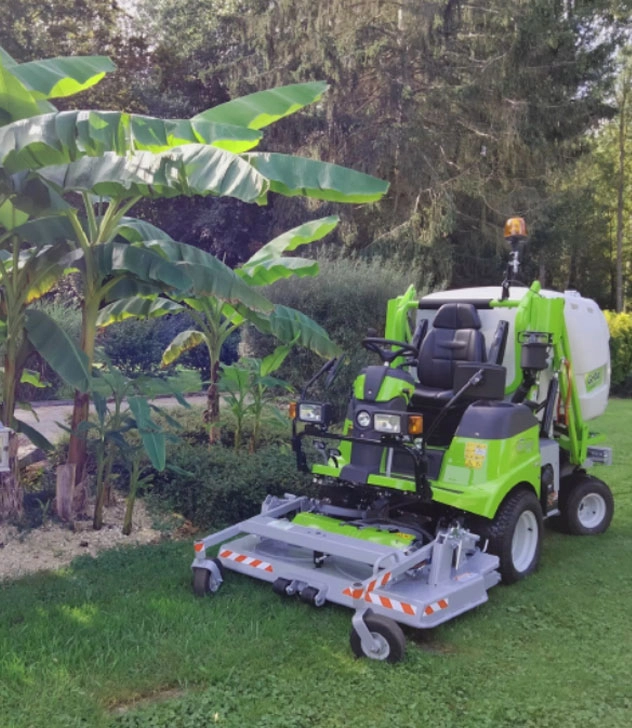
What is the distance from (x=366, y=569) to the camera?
4.91 meters

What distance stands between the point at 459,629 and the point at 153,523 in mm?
2986

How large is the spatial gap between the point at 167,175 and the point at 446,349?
2619mm

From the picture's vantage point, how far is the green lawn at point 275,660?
3.54 metres

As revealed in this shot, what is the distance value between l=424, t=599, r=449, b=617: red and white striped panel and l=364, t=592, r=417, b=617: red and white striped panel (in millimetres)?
82

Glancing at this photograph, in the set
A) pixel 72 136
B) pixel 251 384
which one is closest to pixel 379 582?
pixel 72 136

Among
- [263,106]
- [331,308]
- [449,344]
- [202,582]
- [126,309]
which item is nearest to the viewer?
[202,582]

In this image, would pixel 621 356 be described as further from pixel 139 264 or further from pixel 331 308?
pixel 139 264

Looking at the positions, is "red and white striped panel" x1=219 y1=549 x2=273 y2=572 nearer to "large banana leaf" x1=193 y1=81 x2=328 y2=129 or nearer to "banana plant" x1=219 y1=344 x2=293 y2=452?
"banana plant" x1=219 y1=344 x2=293 y2=452

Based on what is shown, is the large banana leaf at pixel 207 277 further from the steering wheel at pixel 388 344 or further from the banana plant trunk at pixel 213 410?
the banana plant trunk at pixel 213 410

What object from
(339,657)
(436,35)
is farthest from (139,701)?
(436,35)

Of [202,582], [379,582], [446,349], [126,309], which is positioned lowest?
[202,582]

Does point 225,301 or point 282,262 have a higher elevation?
point 282,262

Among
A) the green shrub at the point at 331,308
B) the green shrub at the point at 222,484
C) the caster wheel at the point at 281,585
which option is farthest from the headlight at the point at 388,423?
the green shrub at the point at 331,308

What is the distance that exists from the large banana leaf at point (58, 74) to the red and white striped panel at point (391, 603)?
4227 millimetres
